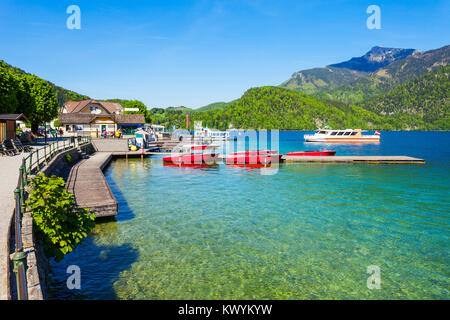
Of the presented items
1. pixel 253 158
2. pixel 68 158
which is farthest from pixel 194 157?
pixel 68 158

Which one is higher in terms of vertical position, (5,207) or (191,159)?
(5,207)

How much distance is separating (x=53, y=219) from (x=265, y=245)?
825 cm

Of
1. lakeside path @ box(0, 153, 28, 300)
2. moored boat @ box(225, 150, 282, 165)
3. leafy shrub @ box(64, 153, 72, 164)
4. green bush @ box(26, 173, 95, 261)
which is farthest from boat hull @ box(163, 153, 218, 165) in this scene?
green bush @ box(26, 173, 95, 261)

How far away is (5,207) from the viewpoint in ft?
36.1

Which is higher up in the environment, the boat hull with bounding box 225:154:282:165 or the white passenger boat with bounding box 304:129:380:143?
the white passenger boat with bounding box 304:129:380:143

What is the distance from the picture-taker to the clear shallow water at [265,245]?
988 cm

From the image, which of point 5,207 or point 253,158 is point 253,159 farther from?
point 5,207

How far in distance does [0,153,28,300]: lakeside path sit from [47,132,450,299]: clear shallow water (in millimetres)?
2295

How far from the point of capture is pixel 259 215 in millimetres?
18000

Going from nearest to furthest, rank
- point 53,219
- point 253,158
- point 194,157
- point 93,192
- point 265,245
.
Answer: point 53,219 → point 265,245 → point 93,192 → point 194,157 → point 253,158

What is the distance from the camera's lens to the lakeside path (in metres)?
6.41

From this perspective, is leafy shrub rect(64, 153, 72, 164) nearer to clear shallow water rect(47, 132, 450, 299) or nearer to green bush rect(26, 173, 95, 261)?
clear shallow water rect(47, 132, 450, 299)

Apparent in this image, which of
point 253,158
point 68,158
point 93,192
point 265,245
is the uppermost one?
point 68,158
